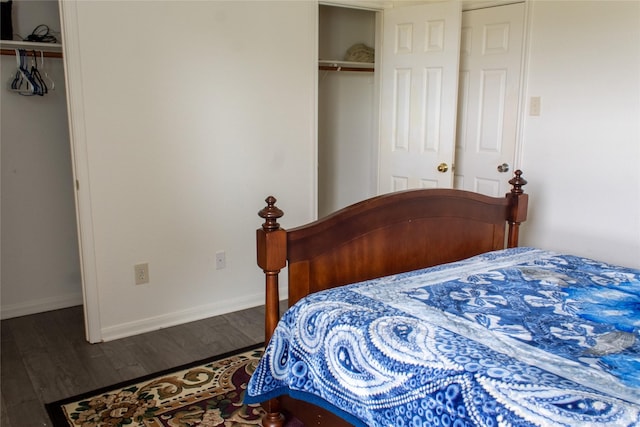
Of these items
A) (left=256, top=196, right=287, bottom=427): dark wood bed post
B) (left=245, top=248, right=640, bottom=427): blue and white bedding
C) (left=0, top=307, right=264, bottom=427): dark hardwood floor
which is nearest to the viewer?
(left=245, top=248, right=640, bottom=427): blue and white bedding

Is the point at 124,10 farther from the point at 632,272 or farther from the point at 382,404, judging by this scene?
the point at 632,272

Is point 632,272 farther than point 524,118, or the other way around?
point 524,118

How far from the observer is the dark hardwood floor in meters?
2.52

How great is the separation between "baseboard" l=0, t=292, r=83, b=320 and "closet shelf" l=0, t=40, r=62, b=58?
1532 mm

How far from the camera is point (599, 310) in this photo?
189 centimetres

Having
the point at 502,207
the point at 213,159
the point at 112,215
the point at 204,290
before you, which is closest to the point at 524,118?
the point at 502,207

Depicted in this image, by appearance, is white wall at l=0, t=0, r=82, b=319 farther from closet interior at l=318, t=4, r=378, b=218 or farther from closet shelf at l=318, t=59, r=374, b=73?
closet interior at l=318, t=4, r=378, b=218

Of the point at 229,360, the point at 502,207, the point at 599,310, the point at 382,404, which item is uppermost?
the point at 502,207

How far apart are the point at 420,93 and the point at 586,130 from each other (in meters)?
1.08

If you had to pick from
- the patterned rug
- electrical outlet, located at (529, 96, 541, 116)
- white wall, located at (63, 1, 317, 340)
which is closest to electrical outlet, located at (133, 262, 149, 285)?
white wall, located at (63, 1, 317, 340)

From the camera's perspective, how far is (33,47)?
3.15 metres

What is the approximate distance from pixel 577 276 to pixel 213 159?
6.93ft

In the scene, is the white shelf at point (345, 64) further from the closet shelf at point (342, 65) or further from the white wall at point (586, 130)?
the white wall at point (586, 130)

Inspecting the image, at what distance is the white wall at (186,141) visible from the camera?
2975 mm
